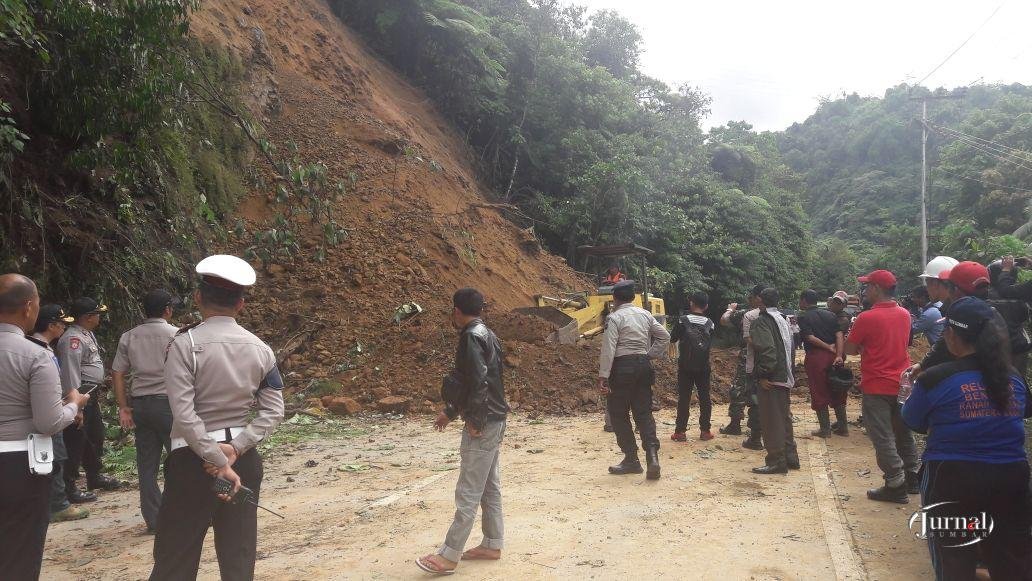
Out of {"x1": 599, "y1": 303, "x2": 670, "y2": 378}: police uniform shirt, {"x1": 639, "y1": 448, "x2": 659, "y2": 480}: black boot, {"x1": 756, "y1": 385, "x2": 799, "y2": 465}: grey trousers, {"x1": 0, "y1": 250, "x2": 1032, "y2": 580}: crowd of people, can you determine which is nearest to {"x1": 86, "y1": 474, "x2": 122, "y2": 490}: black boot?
{"x1": 0, "y1": 250, "x2": 1032, "y2": 580}: crowd of people

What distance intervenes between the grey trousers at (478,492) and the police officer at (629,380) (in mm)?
2281

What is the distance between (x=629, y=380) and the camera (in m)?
6.35

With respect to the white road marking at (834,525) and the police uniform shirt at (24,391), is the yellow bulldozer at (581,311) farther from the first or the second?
the police uniform shirt at (24,391)

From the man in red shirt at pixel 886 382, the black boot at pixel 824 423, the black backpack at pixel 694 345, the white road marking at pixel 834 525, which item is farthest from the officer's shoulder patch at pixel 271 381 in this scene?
the black boot at pixel 824 423

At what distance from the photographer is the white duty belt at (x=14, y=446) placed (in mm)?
3008

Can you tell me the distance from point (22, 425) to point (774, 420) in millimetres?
6021

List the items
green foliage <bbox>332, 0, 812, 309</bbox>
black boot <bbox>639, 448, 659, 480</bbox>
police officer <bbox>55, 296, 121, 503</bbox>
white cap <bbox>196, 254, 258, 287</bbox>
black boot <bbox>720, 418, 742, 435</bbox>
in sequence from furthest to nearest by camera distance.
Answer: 1. green foliage <bbox>332, 0, 812, 309</bbox>
2. black boot <bbox>720, 418, 742, 435</bbox>
3. black boot <bbox>639, 448, 659, 480</bbox>
4. police officer <bbox>55, 296, 121, 503</bbox>
5. white cap <bbox>196, 254, 258, 287</bbox>

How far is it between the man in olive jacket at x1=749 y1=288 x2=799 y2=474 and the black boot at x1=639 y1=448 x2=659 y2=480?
1073 millimetres

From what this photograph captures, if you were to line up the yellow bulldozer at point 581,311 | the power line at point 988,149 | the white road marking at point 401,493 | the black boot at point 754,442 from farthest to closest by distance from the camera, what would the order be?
the power line at point 988,149, the yellow bulldozer at point 581,311, the black boot at point 754,442, the white road marking at point 401,493

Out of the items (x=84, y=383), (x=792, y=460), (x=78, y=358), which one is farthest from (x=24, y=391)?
(x=792, y=460)

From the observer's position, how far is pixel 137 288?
870 cm

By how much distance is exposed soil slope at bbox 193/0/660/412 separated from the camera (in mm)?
12133

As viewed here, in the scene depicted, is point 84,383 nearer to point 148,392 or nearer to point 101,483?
point 148,392

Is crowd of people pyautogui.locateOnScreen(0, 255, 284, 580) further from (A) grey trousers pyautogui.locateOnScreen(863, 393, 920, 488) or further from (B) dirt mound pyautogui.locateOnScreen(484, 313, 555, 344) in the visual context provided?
(B) dirt mound pyautogui.locateOnScreen(484, 313, 555, 344)
